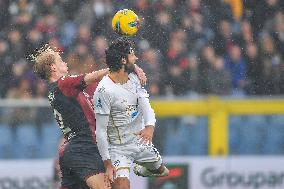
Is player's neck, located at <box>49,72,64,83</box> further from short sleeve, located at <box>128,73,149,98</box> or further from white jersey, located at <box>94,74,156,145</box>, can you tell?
Result: short sleeve, located at <box>128,73,149,98</box>

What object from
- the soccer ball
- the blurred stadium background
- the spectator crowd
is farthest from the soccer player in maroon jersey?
the spectator crowd

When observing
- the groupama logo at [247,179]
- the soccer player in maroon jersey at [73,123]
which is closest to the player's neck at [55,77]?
the soccer player in maroon jersey at [73,123]

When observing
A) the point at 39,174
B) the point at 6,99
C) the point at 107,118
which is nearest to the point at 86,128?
the point at 107,118

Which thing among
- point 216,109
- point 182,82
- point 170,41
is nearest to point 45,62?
point 216,109

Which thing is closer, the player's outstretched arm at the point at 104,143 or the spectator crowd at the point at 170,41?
the player's outstretched arm at the point at 104,143

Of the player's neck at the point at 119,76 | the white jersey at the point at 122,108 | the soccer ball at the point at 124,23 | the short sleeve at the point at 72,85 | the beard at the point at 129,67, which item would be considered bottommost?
the white jersey at the point at 122,108

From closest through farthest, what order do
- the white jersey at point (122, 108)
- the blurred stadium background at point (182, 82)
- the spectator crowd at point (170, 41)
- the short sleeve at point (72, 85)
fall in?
1. the short sleeve at point (72, 85)
2. the white jersey at point (122, 108)
3. the blurred stadium background at point (182, 82)
4. the spectator crowd at point (170, 41)

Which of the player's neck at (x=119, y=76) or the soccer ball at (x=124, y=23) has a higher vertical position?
the soccer ball at (x=124, y=23)

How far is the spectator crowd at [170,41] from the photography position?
1327cm

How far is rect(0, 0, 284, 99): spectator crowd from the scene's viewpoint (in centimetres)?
1327

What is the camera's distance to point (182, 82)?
1330 cm

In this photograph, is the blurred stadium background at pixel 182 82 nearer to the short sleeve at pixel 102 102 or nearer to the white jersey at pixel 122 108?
the white jersey at pixel 122 108

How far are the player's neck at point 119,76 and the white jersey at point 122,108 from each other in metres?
0.03

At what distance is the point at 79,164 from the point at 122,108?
1.98 feet
